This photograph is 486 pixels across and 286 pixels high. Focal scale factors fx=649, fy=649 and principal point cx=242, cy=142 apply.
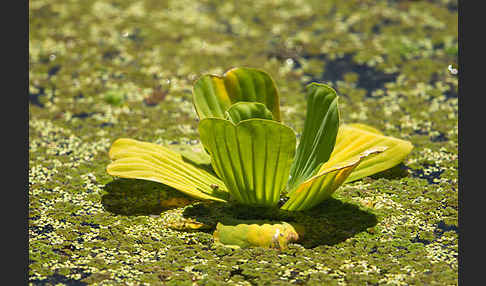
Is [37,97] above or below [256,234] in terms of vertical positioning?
above

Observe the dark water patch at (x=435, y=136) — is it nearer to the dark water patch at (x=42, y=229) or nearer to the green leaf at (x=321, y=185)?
the green leaf at (x=321, y=185)

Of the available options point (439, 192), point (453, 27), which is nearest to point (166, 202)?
point (439, 192)

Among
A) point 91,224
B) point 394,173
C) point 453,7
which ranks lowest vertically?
point 91,224

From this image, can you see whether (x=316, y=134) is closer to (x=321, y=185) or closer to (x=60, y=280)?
(x=321, y=185)

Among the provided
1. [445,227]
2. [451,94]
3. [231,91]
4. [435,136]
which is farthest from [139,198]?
[451,94]

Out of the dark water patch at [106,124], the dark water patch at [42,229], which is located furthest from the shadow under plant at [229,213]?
the dark water patch at [106,124]

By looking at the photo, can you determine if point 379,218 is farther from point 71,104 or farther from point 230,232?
point 71,104
